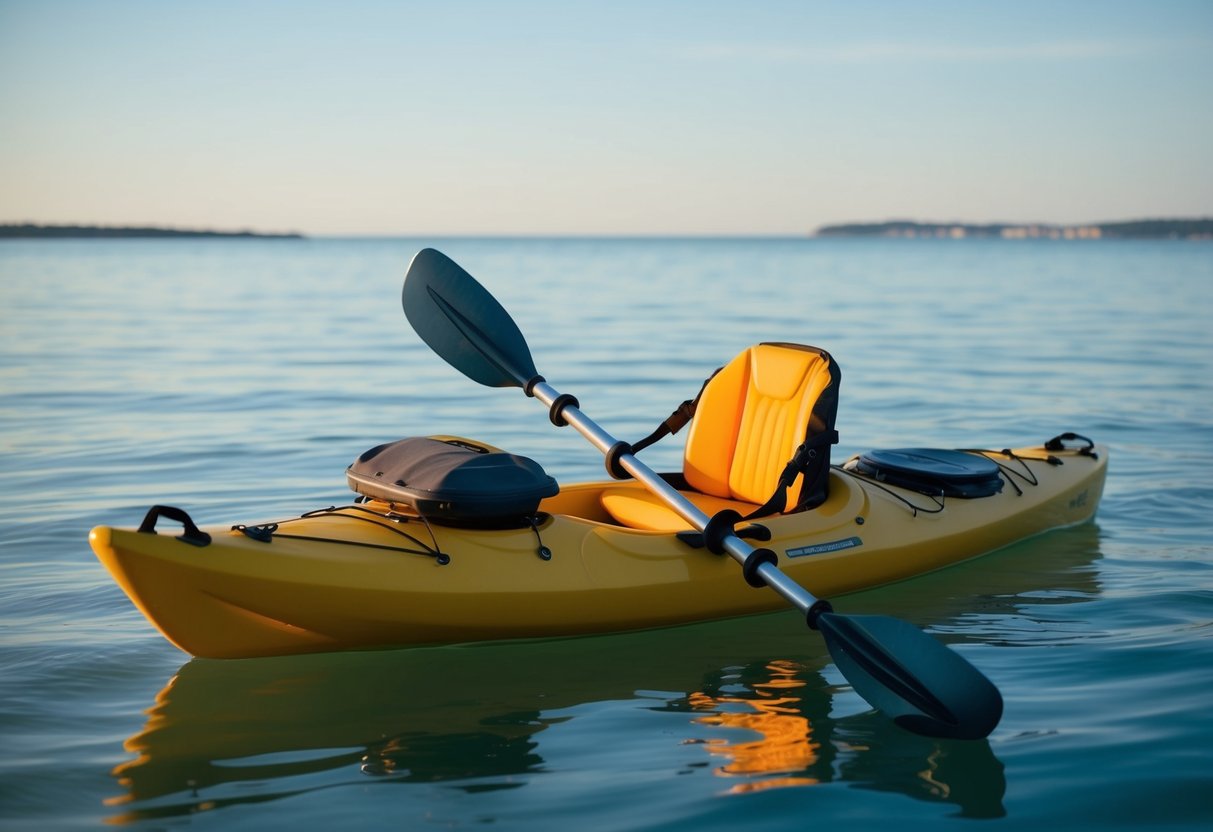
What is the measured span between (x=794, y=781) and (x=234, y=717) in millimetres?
1817

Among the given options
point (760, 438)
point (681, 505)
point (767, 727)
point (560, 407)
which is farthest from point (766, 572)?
point (560, 407)

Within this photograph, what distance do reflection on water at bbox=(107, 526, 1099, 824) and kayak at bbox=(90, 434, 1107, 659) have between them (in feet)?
0.47

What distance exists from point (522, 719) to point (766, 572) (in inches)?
39.3

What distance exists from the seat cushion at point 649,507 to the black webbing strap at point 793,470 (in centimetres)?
27

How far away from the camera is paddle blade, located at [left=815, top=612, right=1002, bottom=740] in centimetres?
362

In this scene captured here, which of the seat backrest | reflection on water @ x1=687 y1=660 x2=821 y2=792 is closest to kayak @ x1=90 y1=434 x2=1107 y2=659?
the seat backrest

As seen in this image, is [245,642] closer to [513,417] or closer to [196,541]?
[196,541]

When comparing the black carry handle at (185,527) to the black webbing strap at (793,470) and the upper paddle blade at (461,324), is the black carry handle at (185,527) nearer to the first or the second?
the upper paddle blade at (461,324)

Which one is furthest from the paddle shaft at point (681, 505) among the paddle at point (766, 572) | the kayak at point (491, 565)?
the kayak at point (491, 565)

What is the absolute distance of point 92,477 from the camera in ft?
25.1

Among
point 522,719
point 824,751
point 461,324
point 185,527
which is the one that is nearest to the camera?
point 824,751

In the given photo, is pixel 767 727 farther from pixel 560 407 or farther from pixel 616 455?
pixel 560 407

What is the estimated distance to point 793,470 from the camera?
16.0 ft

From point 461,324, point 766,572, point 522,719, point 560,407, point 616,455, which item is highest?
point 461,324
